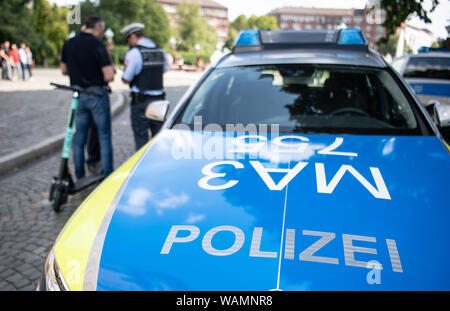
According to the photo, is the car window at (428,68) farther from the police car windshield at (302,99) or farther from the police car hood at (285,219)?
the police car hood at (285,219)

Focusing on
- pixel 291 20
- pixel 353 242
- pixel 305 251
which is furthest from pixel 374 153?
pixel 291 20

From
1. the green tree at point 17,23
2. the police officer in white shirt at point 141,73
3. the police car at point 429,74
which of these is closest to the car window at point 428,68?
the police car at point 429,74

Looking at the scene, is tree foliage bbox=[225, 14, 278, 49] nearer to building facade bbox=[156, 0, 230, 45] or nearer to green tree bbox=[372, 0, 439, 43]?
building facade bbox=[156, 0, 230, 45]

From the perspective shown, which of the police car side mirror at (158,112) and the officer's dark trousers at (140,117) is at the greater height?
the police car side mirror at (158,112)

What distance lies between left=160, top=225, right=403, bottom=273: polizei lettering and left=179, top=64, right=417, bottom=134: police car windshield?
3.33 feet

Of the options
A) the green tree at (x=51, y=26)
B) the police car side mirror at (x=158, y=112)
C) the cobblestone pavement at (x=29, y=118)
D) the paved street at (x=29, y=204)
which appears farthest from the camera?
the green tree at (x=51, y=26)

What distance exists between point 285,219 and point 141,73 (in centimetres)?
373

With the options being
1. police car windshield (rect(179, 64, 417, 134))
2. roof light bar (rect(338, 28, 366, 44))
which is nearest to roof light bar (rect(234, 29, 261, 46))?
police car windshield (rect(179, 64, 417, 134))

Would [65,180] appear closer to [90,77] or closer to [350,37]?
[90,77]

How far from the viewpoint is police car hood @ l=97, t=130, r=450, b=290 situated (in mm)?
1284

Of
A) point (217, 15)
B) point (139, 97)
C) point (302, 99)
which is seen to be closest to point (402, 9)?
point (139, 97)

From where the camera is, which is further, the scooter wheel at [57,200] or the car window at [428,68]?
the car window at [428,68]

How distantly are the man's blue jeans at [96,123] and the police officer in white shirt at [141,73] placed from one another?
556mm

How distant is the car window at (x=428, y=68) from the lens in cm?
705
